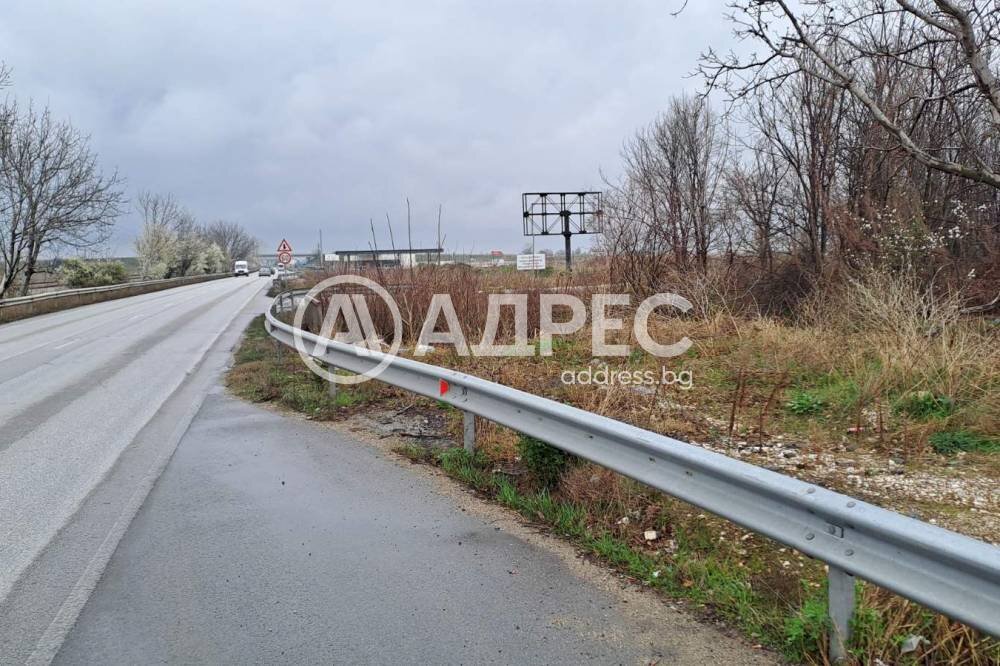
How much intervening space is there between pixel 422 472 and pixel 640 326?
5.69m

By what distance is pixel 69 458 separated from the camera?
5.89m

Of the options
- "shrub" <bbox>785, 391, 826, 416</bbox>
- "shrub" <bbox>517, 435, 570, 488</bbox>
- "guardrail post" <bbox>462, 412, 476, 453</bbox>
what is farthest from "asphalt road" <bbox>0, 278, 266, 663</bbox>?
"shrub" <bbox>785, 391, 826, 416</bbox>

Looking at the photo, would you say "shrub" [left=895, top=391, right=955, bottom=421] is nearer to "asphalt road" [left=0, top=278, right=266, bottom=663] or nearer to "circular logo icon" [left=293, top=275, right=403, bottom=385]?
"circular logo icon" [left=293, top=275, right=403, bottom=385]

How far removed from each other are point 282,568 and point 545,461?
1932 mm

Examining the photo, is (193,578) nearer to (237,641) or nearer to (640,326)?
(237,641)

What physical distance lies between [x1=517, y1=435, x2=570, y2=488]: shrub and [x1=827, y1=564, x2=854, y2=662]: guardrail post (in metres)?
2.27

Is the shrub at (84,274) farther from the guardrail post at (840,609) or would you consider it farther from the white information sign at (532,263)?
the guardrail post at (840,609)

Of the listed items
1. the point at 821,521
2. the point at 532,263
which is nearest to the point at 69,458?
the point at 821,521

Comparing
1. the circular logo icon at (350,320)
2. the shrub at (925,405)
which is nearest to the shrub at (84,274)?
the circular logo icon at (350,320)

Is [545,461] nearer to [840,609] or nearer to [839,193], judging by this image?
[840,609]

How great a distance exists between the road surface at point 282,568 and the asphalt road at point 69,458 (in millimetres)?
20

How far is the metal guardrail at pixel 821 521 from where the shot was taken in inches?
88.9

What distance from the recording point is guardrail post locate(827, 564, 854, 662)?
8.57 feet

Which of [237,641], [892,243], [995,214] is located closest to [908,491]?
[237,641]
